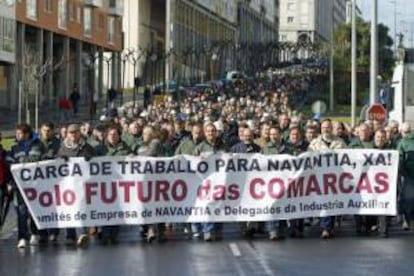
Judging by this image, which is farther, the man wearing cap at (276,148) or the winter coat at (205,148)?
the man wearing cap at (276,148)

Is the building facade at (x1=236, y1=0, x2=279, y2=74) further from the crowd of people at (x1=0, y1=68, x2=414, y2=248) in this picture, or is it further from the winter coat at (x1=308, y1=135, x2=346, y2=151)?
the winter coat at (x1=308, y1=135, x2=346, y2=151)

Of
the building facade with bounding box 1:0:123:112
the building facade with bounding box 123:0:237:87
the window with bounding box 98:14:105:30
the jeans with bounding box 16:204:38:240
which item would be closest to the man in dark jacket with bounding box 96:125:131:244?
the jeans with bounding box 16:204:38:240

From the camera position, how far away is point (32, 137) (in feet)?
55.4

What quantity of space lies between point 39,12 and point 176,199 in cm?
5425

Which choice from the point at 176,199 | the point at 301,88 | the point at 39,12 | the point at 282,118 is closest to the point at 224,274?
the point at 176,199

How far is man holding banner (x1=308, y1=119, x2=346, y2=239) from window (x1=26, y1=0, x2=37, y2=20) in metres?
51.1

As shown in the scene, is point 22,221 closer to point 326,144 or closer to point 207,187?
point 207,187

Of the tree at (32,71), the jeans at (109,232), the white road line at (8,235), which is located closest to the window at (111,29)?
the tree at (32,71)

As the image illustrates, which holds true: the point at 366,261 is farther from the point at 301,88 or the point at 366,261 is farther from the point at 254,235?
the point at 301,88

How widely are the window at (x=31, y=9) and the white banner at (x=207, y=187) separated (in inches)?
2027

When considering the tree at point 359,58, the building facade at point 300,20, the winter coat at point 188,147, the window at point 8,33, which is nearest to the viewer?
the winter coat at point 188,147

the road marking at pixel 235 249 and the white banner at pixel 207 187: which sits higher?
the white banner at pixel 207 187

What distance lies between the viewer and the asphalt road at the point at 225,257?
13.4 m

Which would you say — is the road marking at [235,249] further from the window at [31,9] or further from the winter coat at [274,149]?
the window at [31,9]
